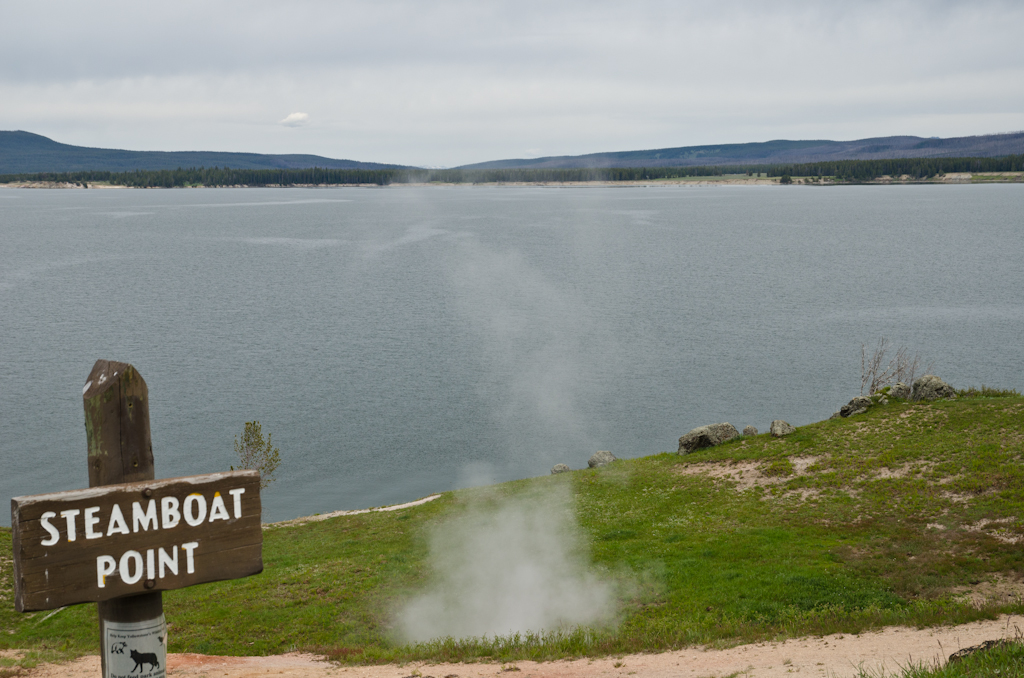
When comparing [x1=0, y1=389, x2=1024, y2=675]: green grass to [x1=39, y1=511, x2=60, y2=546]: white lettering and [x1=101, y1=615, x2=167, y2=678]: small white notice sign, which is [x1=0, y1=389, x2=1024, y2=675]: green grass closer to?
[x1=101, y1=615, x2=167, y2=678]: small white notice sign

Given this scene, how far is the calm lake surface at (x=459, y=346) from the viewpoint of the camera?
52.1 meters

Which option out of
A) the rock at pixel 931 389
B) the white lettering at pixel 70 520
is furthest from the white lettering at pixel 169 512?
the rock at pixel 931 389

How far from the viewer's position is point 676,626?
18156 millimetres

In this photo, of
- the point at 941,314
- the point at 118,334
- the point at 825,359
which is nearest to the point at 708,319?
the point at 825,359

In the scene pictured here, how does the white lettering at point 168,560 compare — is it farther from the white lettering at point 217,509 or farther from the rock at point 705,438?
the rock at point 705,438

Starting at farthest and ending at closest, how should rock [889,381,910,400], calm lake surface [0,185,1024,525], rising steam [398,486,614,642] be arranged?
calm lake surface [0,185,1024,525] < rock [889,381,910,400] < rising steam [398,486,614,642]

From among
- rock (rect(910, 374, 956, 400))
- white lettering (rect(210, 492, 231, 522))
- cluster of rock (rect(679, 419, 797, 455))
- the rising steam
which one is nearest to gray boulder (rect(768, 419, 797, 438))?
cluster of rock (rect(679, 419, 797, 455))

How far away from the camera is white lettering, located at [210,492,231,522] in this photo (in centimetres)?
657

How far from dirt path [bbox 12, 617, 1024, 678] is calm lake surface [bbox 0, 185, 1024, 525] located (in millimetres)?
29315

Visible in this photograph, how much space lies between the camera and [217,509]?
659 cm

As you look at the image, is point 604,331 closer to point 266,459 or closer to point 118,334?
point 266,459

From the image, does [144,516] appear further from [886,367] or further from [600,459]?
[886,367]

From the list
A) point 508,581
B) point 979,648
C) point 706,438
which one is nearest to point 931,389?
point 706,438

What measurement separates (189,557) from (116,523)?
64 centimetres
